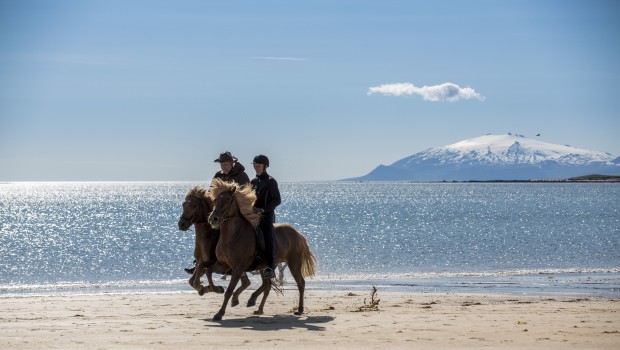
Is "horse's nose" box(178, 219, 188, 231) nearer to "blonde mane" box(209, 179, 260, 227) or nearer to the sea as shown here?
"blonde mane" box(209, 179, 260, 227)

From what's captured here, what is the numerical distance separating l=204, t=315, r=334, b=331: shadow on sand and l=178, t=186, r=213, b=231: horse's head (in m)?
1.64

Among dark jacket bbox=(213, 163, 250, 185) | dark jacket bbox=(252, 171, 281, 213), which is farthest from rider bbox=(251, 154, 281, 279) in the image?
dark jacket bbox=(213, 163, 250, 185)

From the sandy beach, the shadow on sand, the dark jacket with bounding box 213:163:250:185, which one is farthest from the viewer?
the dark jacket with bounding box 213:163:250:185

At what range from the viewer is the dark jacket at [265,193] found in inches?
579

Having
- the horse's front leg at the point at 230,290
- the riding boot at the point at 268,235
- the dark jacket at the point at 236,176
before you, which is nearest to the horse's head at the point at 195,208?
the dark jacket at the point at 236,176

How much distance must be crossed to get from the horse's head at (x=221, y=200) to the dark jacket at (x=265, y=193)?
70 centimetres

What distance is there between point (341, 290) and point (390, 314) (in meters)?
6.79

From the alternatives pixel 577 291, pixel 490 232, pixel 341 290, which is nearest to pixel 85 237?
pixel 490 232

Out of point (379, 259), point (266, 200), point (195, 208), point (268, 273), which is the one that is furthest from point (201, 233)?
point (379, 259)

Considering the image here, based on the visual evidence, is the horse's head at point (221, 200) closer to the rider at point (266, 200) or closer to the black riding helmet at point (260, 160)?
the rider at point (266, 200)

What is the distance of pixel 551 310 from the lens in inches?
629

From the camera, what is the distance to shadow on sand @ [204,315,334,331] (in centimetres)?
1346

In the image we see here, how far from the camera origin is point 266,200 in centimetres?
1476

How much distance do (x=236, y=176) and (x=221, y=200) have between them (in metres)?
1.38
